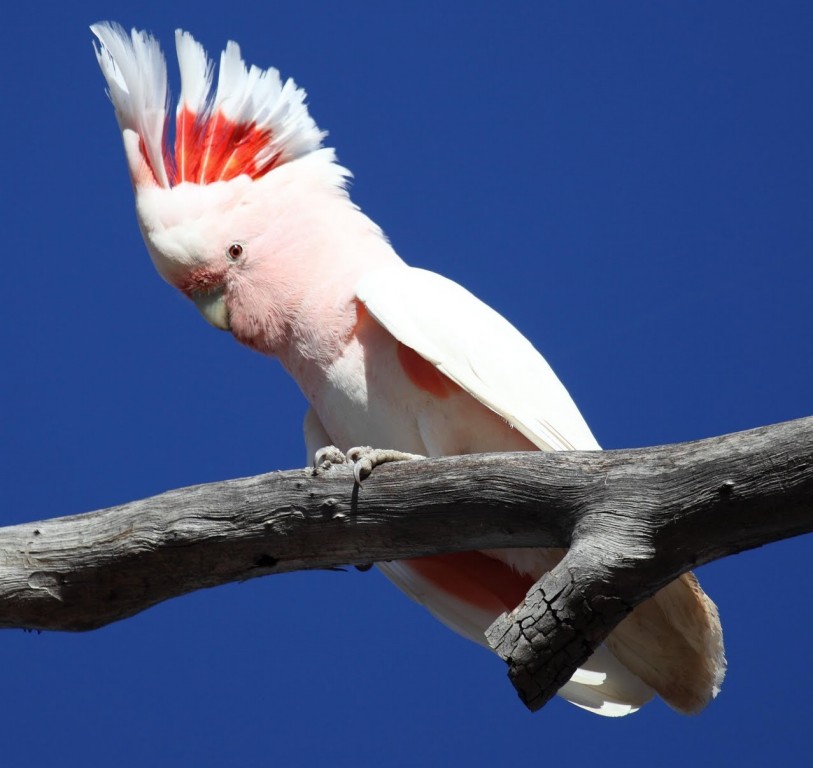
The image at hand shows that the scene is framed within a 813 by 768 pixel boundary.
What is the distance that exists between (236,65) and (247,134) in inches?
5.6

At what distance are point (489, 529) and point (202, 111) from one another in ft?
3.35

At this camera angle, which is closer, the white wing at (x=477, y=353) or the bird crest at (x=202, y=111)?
the white wing at (x=477, y=353)

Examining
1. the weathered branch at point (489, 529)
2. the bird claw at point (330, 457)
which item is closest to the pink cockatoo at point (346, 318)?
the bird claw at point (330, 457)

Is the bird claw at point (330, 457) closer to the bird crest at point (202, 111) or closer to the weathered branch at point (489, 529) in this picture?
the weathered branch at point (489, 529)

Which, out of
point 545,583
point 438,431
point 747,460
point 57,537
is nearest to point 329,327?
point 438,431

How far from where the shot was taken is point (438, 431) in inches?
73.9

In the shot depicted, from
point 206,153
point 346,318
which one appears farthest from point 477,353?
point 206,153

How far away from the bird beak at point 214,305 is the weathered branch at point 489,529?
0.39 meters

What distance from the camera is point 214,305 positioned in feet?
6.65

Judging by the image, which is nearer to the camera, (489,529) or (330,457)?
(489,529)

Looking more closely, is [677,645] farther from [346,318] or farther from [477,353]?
[346,318]

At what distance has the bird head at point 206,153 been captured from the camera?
6.54ft

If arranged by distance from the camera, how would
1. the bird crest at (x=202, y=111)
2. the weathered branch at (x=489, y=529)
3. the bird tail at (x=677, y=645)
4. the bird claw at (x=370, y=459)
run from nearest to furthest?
the weathered branch at (x=489, y=529) < the bird claw at (x=370, y=459) < the bird tail at (x=677, y=645) < the bird crest at (x=202, y=111)

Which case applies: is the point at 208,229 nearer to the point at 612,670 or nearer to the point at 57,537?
the point at 57,537
